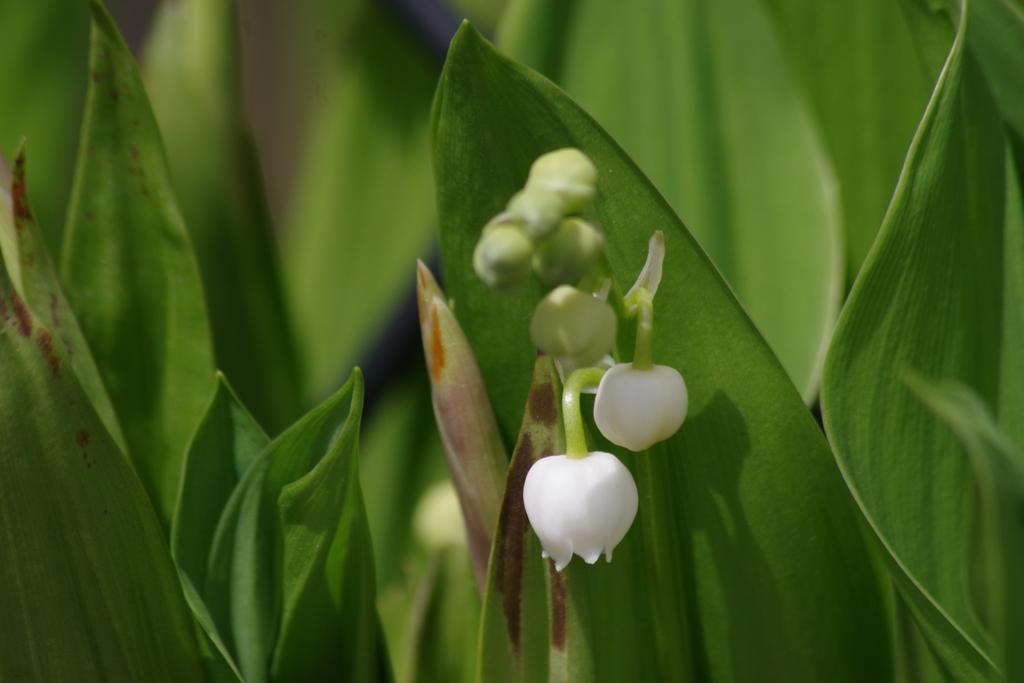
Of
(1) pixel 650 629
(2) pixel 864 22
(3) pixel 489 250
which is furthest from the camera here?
(2) pixel 864 22

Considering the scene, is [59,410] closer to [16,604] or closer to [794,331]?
[16,604]

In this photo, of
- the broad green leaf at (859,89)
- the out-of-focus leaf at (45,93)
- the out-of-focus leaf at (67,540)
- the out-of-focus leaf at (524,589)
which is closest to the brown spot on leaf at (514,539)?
the out-of-focus leaf at (524,589)

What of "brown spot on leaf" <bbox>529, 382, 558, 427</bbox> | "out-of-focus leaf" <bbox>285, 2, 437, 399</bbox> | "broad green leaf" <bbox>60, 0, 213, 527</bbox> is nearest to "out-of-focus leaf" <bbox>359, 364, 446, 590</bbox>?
"out-of-focus leaf" <bbox>285, 2, 437, 399</bbox>

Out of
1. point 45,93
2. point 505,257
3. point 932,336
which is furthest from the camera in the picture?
point 45,93

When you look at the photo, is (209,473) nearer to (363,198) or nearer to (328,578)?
(328,578)

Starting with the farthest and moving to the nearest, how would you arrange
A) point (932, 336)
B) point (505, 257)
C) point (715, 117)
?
1. point (715, 117)
2. point (932, 336)
3. point (505, 257)

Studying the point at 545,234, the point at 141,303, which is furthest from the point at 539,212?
the point at 141,303

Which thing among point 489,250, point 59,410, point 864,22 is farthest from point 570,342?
point 864,22
